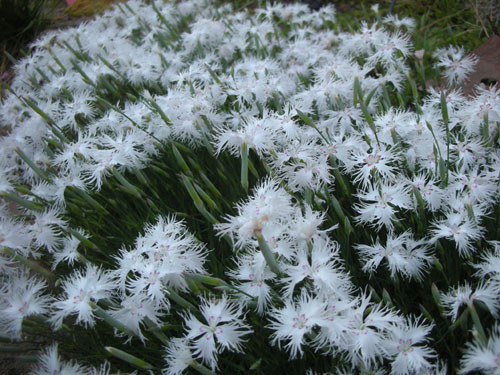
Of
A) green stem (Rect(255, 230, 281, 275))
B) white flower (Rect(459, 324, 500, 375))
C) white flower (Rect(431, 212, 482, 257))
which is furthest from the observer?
white flower (Rect(431, 212, 482, 257))

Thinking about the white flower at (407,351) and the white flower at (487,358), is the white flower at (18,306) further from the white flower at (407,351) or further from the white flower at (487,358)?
the white flower at (487,358)

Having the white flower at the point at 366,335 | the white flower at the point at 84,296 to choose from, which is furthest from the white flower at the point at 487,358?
the white flower at the point at 84,296

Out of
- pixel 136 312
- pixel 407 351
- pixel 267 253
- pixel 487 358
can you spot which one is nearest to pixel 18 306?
pixel 136 312

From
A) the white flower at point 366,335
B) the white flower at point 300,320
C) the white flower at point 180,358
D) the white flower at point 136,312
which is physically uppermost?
the white flower at point 136,312

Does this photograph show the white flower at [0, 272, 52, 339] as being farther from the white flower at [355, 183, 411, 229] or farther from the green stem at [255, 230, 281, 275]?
the white flower at [355, 183, 411, 229]

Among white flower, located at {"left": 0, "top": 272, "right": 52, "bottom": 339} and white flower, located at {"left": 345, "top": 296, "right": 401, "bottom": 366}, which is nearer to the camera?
white flower, located at {"left": 345, "top": 296, "right": 401, "bottom": 366}

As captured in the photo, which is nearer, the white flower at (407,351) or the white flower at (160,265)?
the white flower at (407,351)

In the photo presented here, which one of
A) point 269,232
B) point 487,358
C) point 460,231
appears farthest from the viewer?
point 460,231

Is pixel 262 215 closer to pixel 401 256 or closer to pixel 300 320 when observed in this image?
pixel 300 320

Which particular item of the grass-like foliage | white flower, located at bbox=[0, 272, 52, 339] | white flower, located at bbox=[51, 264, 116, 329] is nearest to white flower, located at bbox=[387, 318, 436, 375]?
the grass-like foliage

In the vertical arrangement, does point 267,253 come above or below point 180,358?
above
